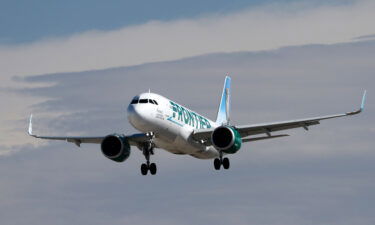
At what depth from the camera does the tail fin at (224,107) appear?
85.0m

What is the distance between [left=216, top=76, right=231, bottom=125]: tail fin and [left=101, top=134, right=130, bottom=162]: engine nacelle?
1871 cm

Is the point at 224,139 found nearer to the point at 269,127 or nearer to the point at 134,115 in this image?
the point at 269,127

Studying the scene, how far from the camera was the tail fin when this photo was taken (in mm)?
85000

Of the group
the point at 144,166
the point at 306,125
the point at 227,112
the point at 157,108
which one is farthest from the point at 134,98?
the point at 227,112

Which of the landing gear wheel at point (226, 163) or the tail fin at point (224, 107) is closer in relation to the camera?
the landing gear wheel at point (226, 163)

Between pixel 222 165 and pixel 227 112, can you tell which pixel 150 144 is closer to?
pixel 222 165

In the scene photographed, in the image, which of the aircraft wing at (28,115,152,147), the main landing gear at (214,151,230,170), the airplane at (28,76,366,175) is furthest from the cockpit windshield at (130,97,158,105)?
the main landing gear at (214,151,230,170)

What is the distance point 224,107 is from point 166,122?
84.6 ft

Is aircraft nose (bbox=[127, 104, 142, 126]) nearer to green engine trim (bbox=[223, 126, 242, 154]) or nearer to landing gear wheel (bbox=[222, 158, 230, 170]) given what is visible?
green engine trim (bbox=[223, 126, 242, 154])

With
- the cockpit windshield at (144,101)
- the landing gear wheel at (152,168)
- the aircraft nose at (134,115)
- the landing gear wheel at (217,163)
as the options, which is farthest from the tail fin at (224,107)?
the aircraft nose at (134,115)

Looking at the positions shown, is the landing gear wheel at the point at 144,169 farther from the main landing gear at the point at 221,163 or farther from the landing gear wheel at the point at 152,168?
the main landing gear at the point at 221,163

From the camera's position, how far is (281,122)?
6494 centimetres

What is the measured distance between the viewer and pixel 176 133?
207 feet

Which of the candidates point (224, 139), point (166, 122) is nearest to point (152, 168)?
point (224, 139)
